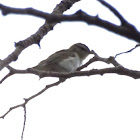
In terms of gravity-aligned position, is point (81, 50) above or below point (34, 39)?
above

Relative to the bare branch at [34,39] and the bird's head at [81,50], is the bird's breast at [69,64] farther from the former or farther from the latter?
the bare branch at [34,39]

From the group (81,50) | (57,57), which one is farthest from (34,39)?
(81,50)

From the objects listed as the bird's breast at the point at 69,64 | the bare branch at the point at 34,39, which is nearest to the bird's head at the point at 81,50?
the bird's breast at the point at 69,64

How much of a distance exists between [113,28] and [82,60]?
703cm

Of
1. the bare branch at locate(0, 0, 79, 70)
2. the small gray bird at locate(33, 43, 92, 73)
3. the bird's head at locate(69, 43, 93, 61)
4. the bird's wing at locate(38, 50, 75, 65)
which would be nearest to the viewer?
the bare branch at locate(0, 0, 79, 70)

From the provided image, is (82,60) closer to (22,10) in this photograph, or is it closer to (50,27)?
(50,27)

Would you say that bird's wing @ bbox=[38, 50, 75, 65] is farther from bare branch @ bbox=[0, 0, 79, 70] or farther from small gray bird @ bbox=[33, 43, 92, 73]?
bare branch @ bbox=[0, 0, 79, 70]

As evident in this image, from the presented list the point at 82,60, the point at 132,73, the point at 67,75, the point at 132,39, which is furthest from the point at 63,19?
the point at 82,60

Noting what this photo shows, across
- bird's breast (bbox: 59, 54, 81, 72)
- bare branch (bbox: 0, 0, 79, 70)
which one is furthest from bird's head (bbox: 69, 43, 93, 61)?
bare branch (bbox: 0, 0, 79, 70)

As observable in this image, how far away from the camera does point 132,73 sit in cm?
271

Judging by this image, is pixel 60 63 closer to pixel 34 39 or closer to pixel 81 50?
pixel 81 50

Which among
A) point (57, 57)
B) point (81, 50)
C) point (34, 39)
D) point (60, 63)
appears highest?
point (81, 50)

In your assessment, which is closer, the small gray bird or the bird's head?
the small gray bird

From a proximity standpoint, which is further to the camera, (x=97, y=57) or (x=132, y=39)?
(x=97, y=57)
